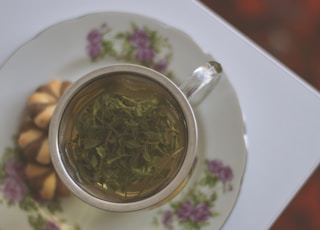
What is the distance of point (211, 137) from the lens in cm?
66

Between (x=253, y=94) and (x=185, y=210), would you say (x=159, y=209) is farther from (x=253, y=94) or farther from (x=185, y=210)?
(x=253, y=94)

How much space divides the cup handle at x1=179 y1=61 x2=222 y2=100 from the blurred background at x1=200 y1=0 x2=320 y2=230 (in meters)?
0.27

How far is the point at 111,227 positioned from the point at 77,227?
0.04 meters

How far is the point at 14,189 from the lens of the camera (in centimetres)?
64

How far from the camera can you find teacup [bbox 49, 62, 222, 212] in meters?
0.60

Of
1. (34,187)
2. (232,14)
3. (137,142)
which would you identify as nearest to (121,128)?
(137,142)

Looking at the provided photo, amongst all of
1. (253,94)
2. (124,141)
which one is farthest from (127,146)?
(253,94)

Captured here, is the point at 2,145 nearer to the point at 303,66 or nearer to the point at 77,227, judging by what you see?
the point at 77,227

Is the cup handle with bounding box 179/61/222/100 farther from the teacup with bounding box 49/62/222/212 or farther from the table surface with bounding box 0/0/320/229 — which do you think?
the table surface with bounding box 0/0/320/229

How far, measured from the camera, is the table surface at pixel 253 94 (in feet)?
2.35

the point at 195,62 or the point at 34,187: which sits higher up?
the point at 195,62

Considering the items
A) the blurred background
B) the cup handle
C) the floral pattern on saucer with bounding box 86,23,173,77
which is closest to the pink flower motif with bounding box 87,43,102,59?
the floral pattern on saucer with bounding box 86,23,173,77

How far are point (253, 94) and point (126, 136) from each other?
0.68 feet

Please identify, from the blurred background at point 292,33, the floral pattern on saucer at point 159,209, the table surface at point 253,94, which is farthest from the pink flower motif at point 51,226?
the blurred background at point 292,33
